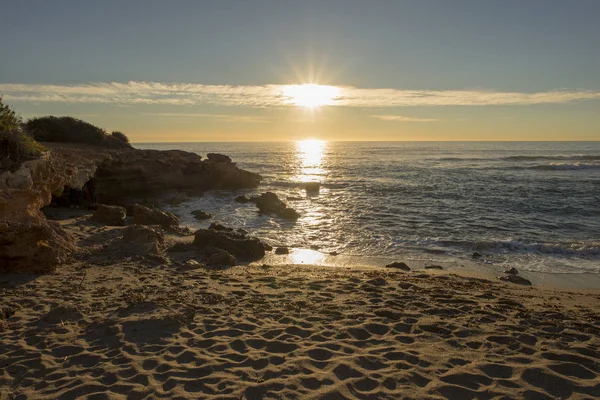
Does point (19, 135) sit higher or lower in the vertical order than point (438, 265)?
higher

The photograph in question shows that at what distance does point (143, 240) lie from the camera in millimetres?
10984

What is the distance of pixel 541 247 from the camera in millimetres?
12867

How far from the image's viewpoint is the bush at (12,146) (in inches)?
373

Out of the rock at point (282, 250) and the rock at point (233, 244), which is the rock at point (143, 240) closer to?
the rock at point (233, 244)

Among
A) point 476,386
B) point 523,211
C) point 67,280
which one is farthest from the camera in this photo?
point 523,211

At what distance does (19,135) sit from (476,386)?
1144cm

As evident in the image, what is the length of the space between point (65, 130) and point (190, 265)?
733 inches

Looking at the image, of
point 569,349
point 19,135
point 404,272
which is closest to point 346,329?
point 569,349

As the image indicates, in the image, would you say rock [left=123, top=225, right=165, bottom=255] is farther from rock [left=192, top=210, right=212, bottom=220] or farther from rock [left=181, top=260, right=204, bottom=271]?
rock [left=192, top=210, right=212, bottom=220]

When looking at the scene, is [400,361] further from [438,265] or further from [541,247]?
[541,247]

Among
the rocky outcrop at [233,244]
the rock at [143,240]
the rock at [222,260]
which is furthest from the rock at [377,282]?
the rock at [143,240]

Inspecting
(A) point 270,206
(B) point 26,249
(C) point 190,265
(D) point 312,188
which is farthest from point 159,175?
(B) point 26,249

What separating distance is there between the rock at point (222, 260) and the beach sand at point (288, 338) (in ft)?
4.37

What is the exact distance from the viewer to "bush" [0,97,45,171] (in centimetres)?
948
